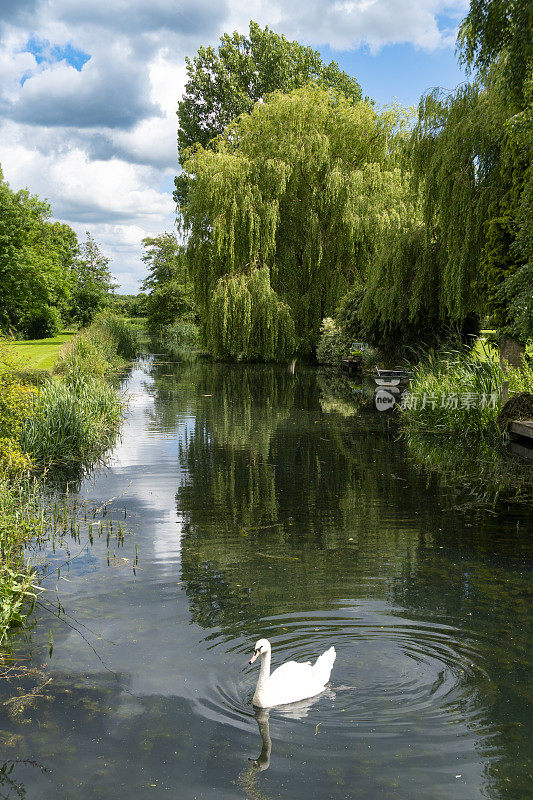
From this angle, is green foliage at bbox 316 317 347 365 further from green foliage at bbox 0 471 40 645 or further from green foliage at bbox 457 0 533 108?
green foliage at bbox 0 471 40 645

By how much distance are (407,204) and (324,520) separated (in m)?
21.4

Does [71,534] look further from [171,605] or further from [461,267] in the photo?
[461,267]

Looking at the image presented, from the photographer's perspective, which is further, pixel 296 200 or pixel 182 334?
pixel 182 334

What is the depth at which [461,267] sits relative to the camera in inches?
599

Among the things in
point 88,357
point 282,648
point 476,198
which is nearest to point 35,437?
point 282,648

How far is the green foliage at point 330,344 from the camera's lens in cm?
2806

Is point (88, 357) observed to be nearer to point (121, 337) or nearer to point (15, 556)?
point (15, 556)

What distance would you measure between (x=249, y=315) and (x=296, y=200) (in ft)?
18.2

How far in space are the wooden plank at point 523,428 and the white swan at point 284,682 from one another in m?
8.10

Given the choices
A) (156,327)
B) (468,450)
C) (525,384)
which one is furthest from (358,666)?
(156,327)

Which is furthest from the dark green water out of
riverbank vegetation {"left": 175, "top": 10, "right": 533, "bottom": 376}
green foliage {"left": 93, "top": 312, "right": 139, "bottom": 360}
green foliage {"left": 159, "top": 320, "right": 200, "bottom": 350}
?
green foliage {"left": 159, "top": 320, "right": 200, "bottom": 350}

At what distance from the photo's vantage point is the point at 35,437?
10.3m

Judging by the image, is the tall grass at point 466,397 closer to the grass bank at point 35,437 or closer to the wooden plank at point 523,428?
the wooden plank at point 523,428

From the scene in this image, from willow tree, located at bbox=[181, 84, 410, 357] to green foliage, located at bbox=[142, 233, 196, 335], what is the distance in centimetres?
2332
